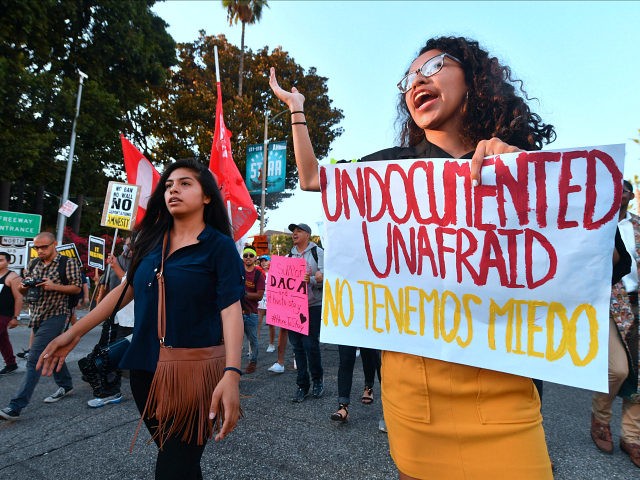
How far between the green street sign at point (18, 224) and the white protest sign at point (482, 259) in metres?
14.0

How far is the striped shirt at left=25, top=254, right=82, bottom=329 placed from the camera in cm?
448

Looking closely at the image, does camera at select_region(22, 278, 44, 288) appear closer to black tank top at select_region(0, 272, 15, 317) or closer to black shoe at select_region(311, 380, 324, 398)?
black tank top at select_region(0, 272, 15, 317)

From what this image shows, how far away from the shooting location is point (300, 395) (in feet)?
15.0

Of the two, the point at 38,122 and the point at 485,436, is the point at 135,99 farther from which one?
the point at 485,436

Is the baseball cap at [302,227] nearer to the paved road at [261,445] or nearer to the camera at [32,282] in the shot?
the paved road at [261,445]

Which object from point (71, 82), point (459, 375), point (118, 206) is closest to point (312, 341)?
point (459, 375)

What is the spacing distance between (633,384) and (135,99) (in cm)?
2024

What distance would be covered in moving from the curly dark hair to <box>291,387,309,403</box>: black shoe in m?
3.71

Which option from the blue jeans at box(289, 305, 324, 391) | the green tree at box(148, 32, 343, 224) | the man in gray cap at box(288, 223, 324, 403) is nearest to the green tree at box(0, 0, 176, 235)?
the green tree at box(148, 32, 343, 224)

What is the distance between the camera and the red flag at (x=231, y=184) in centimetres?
604

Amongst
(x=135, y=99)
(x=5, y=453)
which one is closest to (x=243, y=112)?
(x=135, y=99)

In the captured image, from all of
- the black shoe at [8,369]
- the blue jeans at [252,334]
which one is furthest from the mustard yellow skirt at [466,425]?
the black shoe at [8,369]

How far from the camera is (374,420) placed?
400cm

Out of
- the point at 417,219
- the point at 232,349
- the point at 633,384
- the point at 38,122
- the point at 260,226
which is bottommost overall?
the point at 633,384
